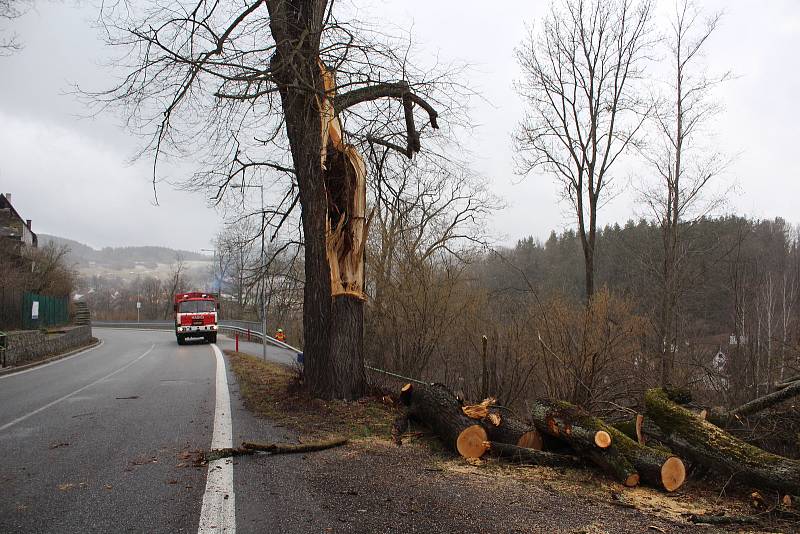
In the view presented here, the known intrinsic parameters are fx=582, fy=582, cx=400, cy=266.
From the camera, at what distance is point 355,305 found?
9648mm

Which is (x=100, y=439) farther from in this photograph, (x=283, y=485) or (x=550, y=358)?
(x=550, y=358)

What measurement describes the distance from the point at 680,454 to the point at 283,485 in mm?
4155

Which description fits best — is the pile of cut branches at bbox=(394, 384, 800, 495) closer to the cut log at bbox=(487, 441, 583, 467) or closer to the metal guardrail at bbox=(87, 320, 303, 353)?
the cut log at bbox=(487, 441, 583, 467)

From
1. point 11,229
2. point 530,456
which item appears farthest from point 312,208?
point 11,229

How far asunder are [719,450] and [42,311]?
36211 mm

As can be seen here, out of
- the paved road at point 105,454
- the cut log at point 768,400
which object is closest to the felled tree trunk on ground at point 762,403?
the cut log at point 768,400

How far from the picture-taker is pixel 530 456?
649 cm

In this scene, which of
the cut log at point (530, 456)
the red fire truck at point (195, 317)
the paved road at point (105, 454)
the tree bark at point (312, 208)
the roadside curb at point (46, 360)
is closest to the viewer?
the paved road at point (105, 454)

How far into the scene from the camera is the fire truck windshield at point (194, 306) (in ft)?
109

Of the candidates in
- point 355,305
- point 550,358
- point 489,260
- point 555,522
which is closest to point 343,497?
point 555,522

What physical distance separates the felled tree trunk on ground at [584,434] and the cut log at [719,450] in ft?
2.61

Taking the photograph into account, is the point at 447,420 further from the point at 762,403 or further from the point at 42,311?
the point at 42,311

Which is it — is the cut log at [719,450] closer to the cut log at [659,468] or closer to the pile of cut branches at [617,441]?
the pile of cut branches at [617,441]

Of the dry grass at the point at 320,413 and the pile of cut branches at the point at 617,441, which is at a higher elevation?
the pile of cut branches at the point at 617,441
